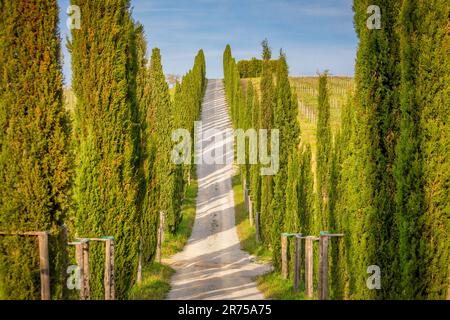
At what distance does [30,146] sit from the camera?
27.0 feet

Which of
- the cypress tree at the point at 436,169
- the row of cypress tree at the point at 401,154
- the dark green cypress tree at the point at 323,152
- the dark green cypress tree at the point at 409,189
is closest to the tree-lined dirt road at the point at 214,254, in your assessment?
the dark green cypress tree at the point at 323,152

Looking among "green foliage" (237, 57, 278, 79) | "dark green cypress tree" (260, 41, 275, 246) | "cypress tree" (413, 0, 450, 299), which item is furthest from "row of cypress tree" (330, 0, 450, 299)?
"green foliage" (237, 57, 278, 79)

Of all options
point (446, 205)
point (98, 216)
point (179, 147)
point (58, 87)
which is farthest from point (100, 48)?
point (179, 147)

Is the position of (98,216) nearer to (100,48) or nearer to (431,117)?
(100,48)

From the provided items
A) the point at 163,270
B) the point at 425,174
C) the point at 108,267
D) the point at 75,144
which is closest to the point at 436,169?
the point at 425,174

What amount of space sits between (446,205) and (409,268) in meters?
1.07

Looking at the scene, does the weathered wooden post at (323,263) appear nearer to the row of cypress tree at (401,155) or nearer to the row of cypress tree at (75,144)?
the row of cypress tree at (401,155)

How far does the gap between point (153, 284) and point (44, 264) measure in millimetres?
8758

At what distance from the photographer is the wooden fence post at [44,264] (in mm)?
7902

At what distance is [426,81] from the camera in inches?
342

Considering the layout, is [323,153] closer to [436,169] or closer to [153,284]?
[153,284]

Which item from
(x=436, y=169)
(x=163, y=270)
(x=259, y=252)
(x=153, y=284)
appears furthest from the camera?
(x=259, y=252)

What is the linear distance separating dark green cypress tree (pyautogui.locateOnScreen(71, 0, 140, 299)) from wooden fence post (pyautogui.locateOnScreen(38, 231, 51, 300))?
4249 millimetres
